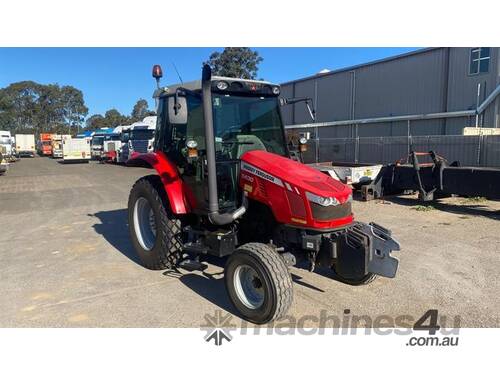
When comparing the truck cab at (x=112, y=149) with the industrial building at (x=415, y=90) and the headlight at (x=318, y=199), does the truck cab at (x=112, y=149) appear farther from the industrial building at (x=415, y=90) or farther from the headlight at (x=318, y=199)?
the headlight at (x=318, y=199)

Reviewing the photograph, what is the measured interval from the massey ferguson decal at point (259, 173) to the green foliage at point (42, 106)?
301 ft

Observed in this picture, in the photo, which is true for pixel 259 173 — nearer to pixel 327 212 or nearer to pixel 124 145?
pixel 327 212

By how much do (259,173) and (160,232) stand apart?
1595mm

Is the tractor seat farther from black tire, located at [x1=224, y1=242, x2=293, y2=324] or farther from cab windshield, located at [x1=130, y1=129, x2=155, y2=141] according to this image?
cab windshield, located at [x1=130, y1=129, x2=155, y2=141]

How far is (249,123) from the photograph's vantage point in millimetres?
4883

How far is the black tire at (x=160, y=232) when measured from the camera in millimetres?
4910

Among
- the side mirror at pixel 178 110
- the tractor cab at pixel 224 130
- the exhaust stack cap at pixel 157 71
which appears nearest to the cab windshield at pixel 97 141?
the exhaust stack cap at pixel 157 71

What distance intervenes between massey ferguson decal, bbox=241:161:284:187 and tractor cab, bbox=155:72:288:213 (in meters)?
0.17

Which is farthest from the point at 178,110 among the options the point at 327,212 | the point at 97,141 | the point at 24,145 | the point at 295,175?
the point at 24,145

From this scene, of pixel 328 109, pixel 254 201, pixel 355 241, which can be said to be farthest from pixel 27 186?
pixel 328 109

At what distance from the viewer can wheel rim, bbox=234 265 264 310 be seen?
3.81 m

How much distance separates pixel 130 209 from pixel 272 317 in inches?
119

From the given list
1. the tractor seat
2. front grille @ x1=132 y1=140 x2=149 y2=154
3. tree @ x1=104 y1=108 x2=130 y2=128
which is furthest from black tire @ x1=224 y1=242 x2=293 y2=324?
tree @ x1=104 y1=108 x2=130 y2=128

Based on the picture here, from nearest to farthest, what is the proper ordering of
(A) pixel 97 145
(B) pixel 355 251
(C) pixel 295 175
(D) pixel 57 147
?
1. (B) pixel 355 251
2. (C) pixel 295 175
3. (A) pixel 97 145
4. (D) pixel 57 147
